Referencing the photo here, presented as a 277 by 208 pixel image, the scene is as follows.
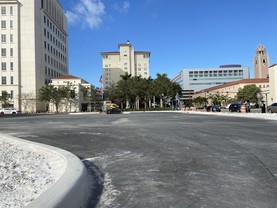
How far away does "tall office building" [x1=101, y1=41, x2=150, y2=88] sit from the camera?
505 feet

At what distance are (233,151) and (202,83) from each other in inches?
7097

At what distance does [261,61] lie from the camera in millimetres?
165125

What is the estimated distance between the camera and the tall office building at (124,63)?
154 meters

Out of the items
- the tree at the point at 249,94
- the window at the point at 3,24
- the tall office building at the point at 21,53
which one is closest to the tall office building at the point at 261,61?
the tree at the point at 249,94

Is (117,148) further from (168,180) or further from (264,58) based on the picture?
(264,58)

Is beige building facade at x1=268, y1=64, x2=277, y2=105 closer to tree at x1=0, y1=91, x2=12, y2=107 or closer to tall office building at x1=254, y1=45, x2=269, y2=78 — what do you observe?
tree at x1=0, y1=91, x2=12, y2=107

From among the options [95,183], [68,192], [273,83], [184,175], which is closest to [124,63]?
[273,83]

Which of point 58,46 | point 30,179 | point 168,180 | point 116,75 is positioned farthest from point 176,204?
point 116,75

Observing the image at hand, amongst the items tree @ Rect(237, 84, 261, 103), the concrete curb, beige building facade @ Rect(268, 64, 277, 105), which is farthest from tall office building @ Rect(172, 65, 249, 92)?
the concrete curb

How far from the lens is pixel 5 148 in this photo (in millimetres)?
9094

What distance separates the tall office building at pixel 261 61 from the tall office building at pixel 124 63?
Answer: 61.5 meters

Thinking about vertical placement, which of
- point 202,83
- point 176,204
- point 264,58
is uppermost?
point 264,58

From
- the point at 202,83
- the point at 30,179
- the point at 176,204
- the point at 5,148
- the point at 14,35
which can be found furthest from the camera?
the point at 202,83

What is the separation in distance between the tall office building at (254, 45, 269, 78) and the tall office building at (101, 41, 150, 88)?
202 feet
